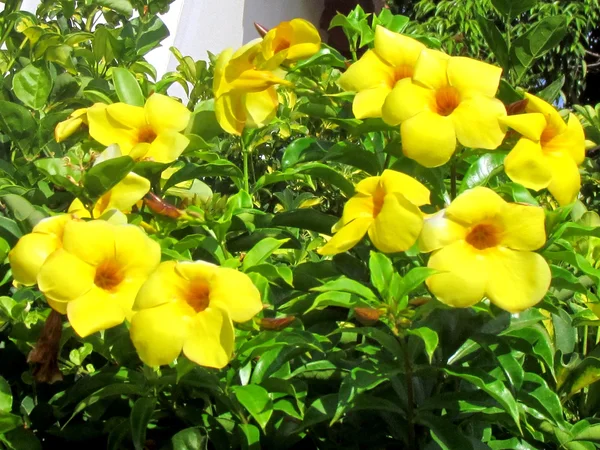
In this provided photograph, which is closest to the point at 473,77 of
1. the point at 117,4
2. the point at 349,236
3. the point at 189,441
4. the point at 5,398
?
the point at 349,236

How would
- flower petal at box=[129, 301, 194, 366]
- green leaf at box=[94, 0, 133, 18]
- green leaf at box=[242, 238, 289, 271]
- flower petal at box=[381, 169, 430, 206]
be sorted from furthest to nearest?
green leaf at box=[94, 0, 133, 18] < green leaf at box=[242, 238, 289, 271] < flower petal at box=[381, 169, 430, 206] < flower petal at box=[129, 301, 194, 366]

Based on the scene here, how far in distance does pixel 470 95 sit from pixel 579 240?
0.60 metres

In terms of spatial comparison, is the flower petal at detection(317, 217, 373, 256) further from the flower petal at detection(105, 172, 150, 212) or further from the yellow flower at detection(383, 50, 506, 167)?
the flower petal at detection(105, 172, 150, 212)

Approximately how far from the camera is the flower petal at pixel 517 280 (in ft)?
2.74

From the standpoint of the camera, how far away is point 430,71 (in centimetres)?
98

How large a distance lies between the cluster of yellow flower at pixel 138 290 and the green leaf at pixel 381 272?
17 cm

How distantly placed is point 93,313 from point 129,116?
401mm

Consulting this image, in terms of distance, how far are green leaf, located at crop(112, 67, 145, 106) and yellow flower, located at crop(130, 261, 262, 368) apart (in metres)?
0.49

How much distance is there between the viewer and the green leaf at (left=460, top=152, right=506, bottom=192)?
107cm

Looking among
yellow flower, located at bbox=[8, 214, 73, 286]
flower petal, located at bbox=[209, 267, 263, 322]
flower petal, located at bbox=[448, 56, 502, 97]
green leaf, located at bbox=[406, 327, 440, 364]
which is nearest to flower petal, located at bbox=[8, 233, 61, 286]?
yellow flower, located at bbox=[8, 214, 73, 286]

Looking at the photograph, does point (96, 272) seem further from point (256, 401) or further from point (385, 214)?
point (385, 214)

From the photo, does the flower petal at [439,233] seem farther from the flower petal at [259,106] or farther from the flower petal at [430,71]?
the flower petal at [259,106]

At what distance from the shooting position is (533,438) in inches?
42.7

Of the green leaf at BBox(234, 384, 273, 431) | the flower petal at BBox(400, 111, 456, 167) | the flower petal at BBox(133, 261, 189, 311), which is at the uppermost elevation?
the flower petal at BBox(400, 111, 456, 167)
